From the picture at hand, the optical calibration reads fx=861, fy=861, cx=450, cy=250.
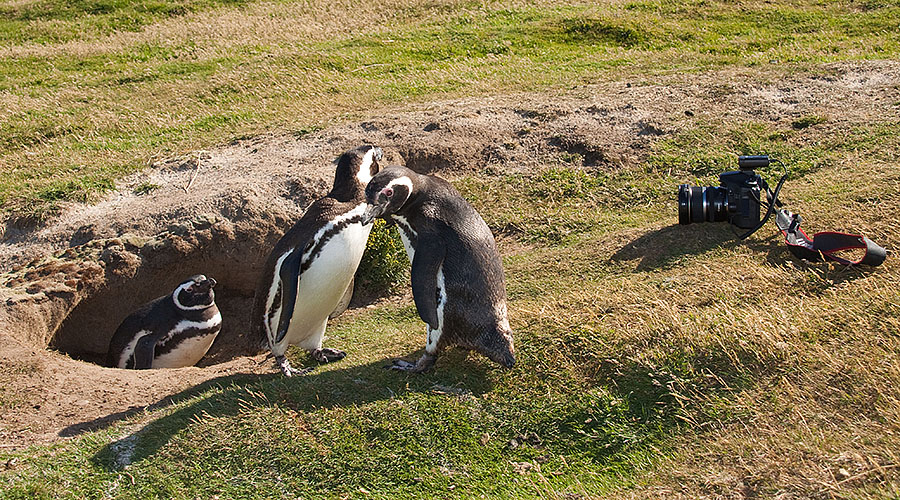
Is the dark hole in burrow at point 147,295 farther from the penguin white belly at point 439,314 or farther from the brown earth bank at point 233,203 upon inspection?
the penguin white belly at point 439,314

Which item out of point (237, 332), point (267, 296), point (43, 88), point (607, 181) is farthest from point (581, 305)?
point (43, 88)

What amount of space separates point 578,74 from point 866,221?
7079 mm

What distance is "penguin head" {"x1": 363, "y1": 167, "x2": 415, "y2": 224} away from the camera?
567cm

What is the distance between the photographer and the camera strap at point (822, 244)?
21.5ft

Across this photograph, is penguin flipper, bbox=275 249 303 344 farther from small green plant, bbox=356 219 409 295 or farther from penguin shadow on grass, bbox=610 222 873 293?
penguin shadow on grass, bbox=610 222 873 293

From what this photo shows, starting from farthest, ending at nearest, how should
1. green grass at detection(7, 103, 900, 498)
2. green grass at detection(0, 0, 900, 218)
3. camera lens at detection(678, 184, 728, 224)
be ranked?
green grass at detection(0, 0, 900, 218) < camera lens at detection(678, 184, 728, 224) < green grass at detection(7, 103, 900, 498)

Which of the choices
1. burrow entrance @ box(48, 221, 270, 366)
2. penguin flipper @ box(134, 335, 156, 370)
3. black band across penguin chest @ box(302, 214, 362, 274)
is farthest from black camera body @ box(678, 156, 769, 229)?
penguin flipper @ box(134, 335, 156, 370)

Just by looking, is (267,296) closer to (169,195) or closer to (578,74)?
(169,195)

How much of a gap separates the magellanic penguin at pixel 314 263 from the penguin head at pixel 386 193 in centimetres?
57

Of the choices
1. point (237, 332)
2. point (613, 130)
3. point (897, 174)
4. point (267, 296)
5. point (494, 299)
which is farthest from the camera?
point (613, 130)

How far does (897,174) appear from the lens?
8.47 metres

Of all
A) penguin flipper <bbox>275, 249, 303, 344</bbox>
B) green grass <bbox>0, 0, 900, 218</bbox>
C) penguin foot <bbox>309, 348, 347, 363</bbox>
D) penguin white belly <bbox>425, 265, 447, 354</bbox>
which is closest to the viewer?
penguin white belly <bbox>425, 265, 447, 354</bbox>

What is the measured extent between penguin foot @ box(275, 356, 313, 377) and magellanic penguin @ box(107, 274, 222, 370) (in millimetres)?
1768

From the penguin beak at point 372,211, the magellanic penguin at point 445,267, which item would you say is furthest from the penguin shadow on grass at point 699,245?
the penguin beak at point 372,211
